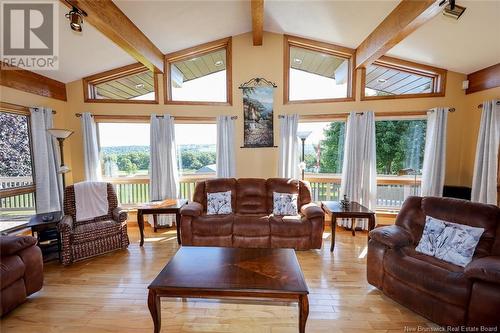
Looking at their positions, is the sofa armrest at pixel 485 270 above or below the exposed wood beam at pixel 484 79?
below

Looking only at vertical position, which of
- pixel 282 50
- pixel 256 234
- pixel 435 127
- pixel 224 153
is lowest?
pixel 256 234

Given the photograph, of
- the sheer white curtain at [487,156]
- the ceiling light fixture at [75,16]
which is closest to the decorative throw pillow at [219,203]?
the ceiling light fixture at [75,16]

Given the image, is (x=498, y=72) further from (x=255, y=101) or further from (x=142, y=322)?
(x=142, y=322)

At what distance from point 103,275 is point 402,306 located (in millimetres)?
3231

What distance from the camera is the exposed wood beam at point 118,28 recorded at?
2365 millimetres

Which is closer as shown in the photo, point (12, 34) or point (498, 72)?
point (12, 34)

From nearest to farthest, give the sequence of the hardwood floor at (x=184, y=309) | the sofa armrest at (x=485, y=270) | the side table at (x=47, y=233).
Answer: the sofa armrest at (x=485, y=270), the hardwood floor at (x=184, y=309), the side table at (x=47, y=233)

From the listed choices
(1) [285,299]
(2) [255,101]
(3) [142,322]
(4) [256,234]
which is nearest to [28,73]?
(2) [255,101]

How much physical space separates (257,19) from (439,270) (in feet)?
12.0

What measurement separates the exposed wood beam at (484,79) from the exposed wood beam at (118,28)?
5.11 meters

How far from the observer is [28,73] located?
3504 mm

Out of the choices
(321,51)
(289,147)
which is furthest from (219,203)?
(321,51)

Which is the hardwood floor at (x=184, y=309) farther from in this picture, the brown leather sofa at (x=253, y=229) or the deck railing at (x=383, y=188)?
the deck railing at (x=383, y=188)

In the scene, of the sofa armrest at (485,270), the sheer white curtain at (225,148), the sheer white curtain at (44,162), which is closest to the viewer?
the sofa armrest at (485,270)
